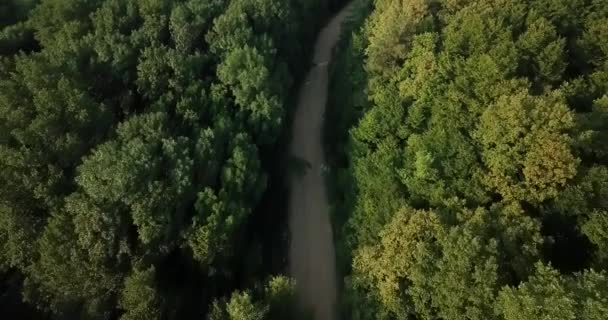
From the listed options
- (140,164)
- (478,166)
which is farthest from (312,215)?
(140,164)

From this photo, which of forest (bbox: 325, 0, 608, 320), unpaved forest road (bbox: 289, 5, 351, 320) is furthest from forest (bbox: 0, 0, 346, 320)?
forest (bbox: 325, 0, 608, 320)

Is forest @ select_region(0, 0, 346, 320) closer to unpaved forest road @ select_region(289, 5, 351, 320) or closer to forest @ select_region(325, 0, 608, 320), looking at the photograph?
unpaved forest road @ select_region(289, 5, 351, 320)

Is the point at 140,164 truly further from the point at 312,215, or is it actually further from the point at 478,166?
the point at 478,166

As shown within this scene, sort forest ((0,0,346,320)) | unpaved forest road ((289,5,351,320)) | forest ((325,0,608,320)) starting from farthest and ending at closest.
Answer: unpaved forest road ((289,5,351,320)) → forest ((0,0,346,320)) → forest ((325,0,608,320))

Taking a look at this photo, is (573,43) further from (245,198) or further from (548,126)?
(245,198)

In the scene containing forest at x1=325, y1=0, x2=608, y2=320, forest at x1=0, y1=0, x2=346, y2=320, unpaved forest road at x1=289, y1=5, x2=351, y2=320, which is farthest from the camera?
unpaved forest road at x1=289, y1=5, x2=351, y2=320

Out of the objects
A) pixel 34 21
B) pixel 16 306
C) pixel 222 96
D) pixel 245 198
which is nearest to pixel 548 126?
pixel 245 198
